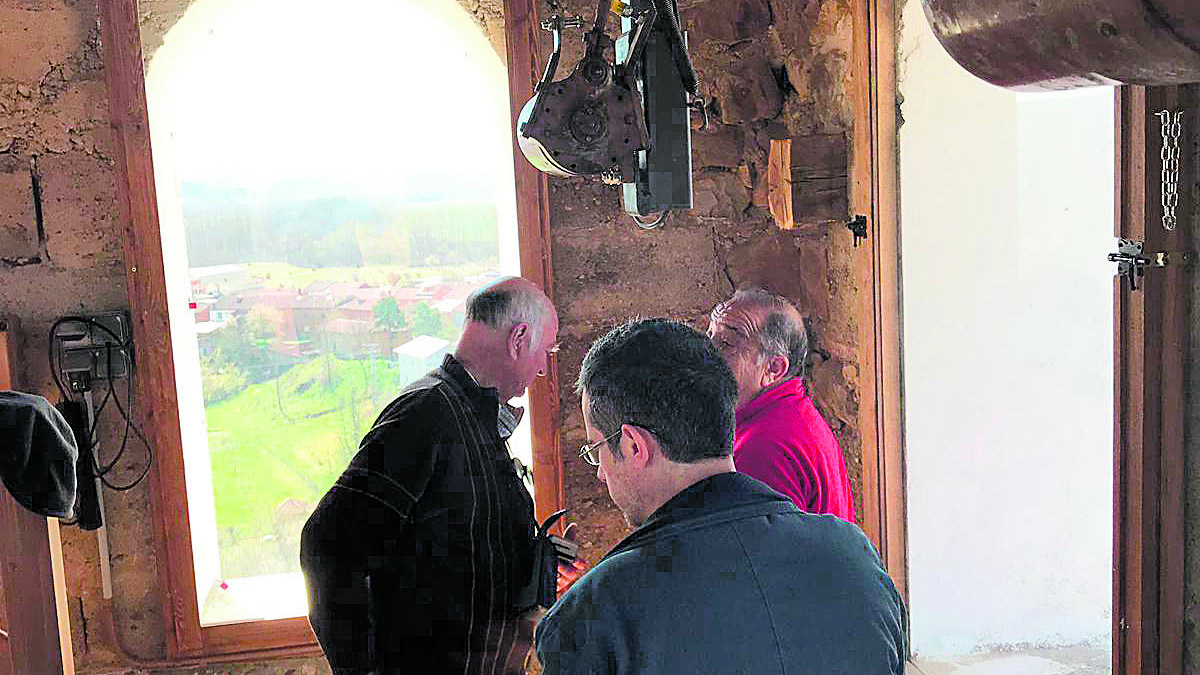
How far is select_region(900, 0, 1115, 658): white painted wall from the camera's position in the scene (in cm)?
240

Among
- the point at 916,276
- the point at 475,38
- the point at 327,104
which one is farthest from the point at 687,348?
the point at 327,104

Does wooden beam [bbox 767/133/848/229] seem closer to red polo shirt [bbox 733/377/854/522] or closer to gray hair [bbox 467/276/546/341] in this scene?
red polo shirt [bbox 733/377/854/522]

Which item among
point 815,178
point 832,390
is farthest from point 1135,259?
point 832,390

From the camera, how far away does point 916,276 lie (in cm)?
243

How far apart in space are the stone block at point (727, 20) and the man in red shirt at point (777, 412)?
36.3 inches

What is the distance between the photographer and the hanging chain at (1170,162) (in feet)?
4.94

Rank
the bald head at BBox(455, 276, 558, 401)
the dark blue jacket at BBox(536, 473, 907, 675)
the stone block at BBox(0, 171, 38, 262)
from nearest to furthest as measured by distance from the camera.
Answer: the dark blue jacket at BBox(536, 473, 907, 675)
the bald head at BBox(455, 276, 558, 401)
the stone block at BBox(0, 171, 38, 262)

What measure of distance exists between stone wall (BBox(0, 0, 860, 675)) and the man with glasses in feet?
4.55

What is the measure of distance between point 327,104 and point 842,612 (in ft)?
7.83

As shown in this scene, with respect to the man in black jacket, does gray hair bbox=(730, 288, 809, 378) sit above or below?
above

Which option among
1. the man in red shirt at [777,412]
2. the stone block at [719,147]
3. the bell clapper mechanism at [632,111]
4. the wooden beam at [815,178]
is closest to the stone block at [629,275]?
the stone block at [719,147]

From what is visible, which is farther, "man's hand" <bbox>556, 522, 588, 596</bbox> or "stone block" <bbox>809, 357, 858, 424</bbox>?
"stone block" <bbox>809, 357, 858, 424</bbox>

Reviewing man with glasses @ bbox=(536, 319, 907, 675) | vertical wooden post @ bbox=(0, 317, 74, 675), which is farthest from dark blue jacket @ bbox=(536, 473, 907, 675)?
vertical wooden post @ bbox=(0, 317, 74, 675)

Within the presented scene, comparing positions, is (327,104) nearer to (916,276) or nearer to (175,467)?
(175,467)
